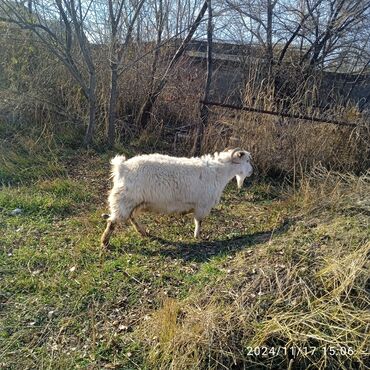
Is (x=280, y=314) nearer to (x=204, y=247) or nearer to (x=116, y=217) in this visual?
(x=204, y=247)

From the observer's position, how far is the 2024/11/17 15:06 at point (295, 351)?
111 inches

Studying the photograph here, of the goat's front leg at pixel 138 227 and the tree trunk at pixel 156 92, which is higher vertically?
the tree trunk at pixel 156 92

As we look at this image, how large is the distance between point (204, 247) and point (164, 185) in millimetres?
989

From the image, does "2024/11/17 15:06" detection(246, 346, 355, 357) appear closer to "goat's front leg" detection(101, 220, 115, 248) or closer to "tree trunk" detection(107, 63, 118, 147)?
"goat's front leg" detection(101, 220, 115, 248)

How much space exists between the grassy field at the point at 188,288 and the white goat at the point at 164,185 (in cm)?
40

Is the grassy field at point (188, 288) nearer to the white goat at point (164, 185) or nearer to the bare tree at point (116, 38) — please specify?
the white goat at point (164, 185)

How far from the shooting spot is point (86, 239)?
15.7ft

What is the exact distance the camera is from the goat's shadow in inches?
180

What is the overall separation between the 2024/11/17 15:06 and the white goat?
2.39 m

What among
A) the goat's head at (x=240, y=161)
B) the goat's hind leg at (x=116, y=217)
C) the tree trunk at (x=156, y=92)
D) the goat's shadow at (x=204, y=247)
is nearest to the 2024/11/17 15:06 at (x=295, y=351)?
the goat's shadow at (x=204, y=247)

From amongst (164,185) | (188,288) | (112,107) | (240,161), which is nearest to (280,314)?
(188,288)

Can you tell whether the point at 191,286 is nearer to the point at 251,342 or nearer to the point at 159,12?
the point at 251,342

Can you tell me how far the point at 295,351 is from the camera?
2877mm

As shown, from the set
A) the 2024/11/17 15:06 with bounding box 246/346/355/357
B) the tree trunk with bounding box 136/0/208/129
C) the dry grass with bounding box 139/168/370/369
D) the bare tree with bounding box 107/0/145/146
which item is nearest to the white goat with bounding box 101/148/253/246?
the dry grass with bounding box 139/168/370/369
